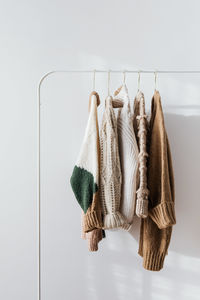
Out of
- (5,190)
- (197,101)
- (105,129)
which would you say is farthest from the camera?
(5,190)

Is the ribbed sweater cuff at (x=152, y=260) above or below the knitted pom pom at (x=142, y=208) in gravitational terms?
below

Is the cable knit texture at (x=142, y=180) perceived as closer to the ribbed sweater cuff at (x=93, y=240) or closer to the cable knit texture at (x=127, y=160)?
the cable knit texture at (x=127, y=160)

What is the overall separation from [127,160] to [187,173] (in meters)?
0.47

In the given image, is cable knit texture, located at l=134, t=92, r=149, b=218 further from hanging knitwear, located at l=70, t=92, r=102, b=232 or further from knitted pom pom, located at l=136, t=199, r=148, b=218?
hanging knitwear, located at l=70, t=92, r=102, b=232

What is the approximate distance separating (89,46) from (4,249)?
4.13 feet

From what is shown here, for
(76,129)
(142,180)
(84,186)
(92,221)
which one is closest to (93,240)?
(92,221)

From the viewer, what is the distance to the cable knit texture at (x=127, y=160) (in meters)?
1.29

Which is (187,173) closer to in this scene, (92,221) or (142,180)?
(142,180)

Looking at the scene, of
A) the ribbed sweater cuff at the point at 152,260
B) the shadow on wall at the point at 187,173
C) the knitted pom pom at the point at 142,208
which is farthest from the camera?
the shadow on wall at the point at 187,173

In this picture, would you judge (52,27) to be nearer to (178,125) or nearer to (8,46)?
(8,46)

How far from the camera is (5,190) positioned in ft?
5.53

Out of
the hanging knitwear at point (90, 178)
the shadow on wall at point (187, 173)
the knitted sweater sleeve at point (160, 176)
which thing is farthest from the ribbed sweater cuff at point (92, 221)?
the shadow on wall at point (187, 173)

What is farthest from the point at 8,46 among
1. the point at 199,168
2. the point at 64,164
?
the point at 199,168

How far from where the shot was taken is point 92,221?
126 centimetres
